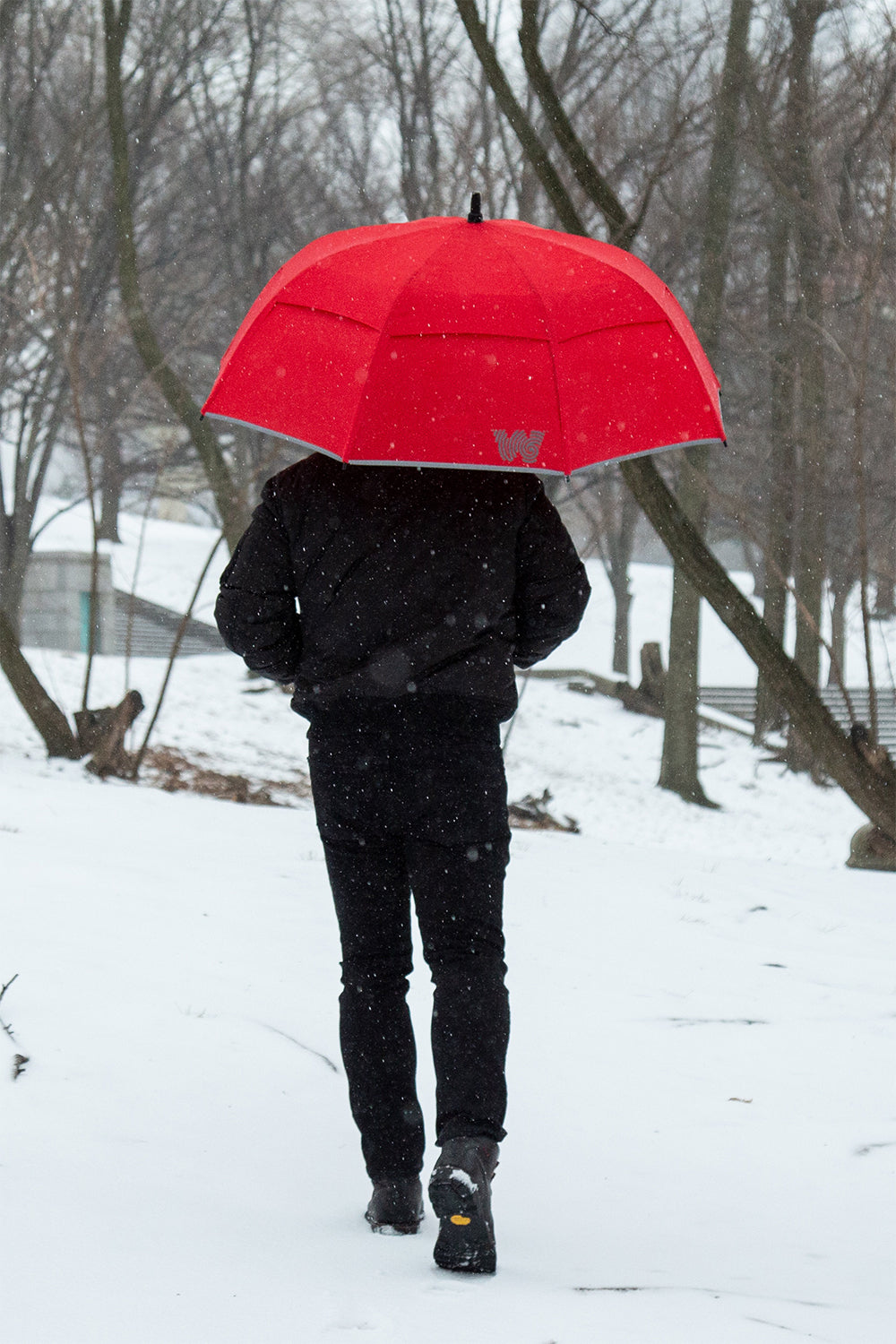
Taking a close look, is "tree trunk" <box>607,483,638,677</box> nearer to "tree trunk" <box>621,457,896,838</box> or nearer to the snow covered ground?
"tree trunk" <box>621,457,896,838</box>

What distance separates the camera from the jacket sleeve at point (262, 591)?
2.61m

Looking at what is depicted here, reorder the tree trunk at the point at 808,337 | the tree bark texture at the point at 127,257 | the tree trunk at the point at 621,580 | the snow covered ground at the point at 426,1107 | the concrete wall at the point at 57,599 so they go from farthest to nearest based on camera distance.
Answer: the tree trunk at the point at 621,580 → the concrete wall at the point at 57,599 → the tree trunk at the point at 808,337 → the tree bark texture at the point at 127,257 → the snow covered ground at the point at 426,1107

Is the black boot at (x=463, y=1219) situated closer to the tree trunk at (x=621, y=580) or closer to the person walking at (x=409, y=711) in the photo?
the person walking at (x=409, y=711)

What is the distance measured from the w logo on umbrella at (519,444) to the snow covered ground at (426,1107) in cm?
148

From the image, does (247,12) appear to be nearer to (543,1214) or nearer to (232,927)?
(232,927)

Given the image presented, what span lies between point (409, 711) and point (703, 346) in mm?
13890

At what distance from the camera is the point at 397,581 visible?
8.32 ft

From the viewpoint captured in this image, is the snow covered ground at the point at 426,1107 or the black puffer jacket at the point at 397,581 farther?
the black puffer jacket at the point at 397,581

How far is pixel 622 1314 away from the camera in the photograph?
223 centimetres

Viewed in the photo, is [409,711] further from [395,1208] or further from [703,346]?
[703,346]

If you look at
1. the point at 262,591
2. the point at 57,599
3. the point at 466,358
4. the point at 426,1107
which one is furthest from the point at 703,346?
the point at 57,599

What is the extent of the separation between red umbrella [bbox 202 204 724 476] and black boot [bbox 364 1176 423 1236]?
1402 millimetres

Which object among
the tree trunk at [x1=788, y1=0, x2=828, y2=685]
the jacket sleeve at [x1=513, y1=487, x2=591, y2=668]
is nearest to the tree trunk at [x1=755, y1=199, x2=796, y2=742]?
the tree trunk at [x1=788, y1=0, x2=828, y2=685]

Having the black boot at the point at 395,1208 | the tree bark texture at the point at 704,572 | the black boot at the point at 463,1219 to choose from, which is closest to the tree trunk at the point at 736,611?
the tree bark texture at the point at 704,572
